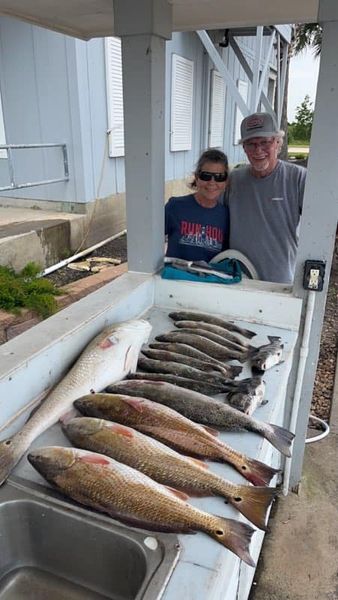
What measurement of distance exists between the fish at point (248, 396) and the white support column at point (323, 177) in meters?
0.82

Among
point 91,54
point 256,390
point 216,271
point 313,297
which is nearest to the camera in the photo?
point 256,390

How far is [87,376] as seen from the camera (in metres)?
1.82

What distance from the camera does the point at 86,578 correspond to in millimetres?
1386

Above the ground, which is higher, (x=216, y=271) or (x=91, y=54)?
(x=91, y=54)

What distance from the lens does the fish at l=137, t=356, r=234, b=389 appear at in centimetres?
191

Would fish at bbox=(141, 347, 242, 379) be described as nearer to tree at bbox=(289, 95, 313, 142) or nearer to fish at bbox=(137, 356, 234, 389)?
fish at bbox=(137, 356, 234, 389)

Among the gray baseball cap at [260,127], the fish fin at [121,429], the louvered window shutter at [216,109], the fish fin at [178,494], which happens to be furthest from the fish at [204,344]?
the louvered window shutter at [216,109]

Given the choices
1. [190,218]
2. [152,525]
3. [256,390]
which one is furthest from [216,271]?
[152,525]

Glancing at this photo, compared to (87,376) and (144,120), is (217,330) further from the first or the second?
(144,120)

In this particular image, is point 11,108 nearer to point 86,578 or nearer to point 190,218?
point 190,218

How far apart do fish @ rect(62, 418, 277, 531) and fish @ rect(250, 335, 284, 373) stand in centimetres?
69

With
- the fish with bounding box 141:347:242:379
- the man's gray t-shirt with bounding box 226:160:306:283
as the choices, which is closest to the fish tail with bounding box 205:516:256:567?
the fish with bounding box 141:347:242:379

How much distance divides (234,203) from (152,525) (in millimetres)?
2190

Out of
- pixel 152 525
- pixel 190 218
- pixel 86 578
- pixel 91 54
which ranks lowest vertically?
pixel 86 578
